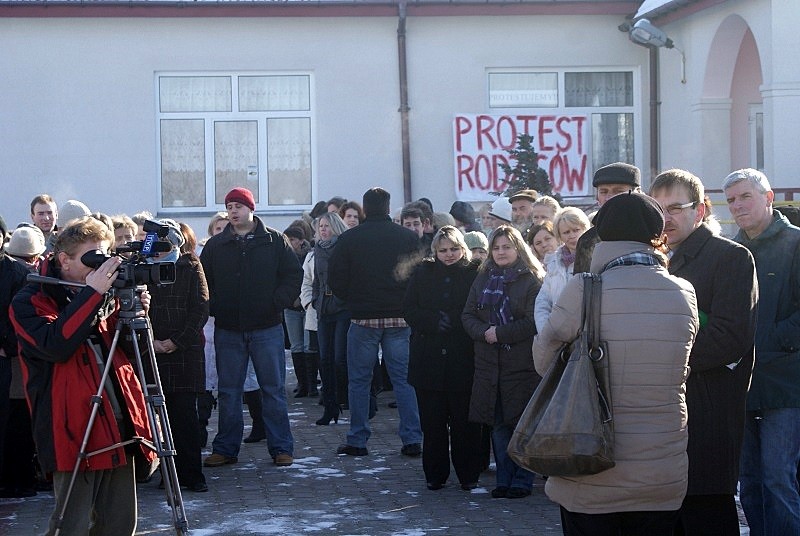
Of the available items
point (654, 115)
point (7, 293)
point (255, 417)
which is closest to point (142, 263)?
point (7, 293)

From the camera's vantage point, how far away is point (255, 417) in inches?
432

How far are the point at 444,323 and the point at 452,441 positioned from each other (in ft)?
2.68

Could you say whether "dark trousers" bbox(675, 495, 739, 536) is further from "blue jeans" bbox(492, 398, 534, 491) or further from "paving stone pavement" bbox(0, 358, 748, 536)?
"blue jeans" bbox(492, 398, 534, 491)

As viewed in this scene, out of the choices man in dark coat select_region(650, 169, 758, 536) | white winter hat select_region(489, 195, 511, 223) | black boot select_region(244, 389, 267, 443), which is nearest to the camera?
man in dark coat select_region(650, 169, 758, 536)

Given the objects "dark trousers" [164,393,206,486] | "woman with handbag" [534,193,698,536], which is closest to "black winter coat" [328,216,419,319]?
"dark trousers" [164,393,206,486]

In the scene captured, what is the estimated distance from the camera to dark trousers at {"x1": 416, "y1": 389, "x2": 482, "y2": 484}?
875 cm

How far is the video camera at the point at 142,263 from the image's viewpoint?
5.68m

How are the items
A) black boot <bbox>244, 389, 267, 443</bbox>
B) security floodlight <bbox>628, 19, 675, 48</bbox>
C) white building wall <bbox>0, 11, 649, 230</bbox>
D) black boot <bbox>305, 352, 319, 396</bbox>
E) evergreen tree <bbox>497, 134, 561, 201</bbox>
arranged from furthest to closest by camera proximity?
white building wall <bbox>0, 11, 649, 230</bbox>, security floodlight <bbox>628, 19, 675, 48</bbox>, evergreen tree <bbox>497, 134, 561, 201</bbox>, black boot <bbox>305, 352, 319, 396</bbox>, black boot <bbox>244, 389, 267, 443</bbox>

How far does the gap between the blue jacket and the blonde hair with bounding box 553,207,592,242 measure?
6.11 ft

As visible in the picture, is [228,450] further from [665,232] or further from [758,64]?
[758,64]

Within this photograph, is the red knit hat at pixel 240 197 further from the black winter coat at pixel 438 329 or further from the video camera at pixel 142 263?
the video camera at pixel 142 263

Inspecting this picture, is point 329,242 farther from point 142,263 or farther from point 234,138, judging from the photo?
point 234,138

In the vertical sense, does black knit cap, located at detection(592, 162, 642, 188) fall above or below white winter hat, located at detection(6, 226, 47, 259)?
above

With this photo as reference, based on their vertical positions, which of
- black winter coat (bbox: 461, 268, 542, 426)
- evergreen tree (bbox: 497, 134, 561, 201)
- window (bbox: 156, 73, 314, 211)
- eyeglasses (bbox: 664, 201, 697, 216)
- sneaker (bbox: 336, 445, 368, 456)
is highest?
window (bbox: 156, 73, 314, 211)
